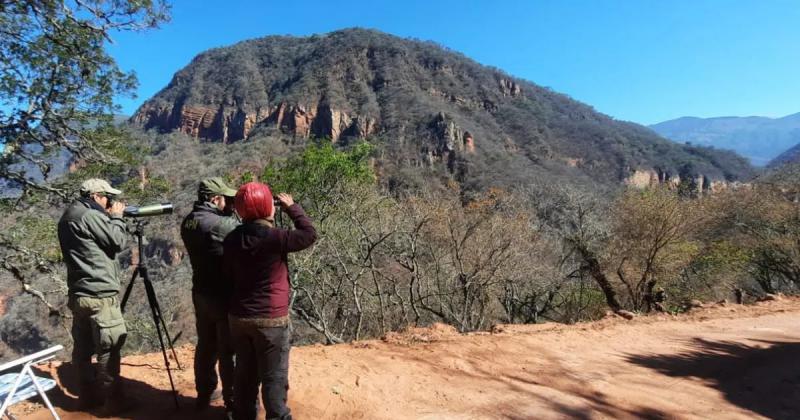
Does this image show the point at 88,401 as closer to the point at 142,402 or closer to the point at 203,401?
the point at 142,402

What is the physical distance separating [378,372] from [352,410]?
0.79 m

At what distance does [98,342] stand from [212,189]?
49.8 inches

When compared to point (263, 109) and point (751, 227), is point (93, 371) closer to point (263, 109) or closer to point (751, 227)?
point (751, 227)

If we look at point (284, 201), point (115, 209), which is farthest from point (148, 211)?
point (284, 201)

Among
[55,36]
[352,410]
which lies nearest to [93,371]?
[352,410]

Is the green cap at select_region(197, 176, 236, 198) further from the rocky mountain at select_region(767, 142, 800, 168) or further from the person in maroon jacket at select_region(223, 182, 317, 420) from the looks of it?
the rocky mountain at select_region(767, 142, 800, 168)

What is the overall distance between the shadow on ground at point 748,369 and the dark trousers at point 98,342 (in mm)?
5415

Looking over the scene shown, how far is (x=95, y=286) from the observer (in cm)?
289

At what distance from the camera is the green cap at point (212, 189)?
2869mm


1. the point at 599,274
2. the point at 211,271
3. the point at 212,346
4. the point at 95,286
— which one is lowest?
the point at 599,274

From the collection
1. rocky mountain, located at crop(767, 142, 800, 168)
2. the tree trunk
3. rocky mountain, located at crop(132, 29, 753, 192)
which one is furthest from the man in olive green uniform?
rocky mountain, located at crop(132, 29, 753, 192)

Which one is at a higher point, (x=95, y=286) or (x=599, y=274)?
(x=95, y=286)

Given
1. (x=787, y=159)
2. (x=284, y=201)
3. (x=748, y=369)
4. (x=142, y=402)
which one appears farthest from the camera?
(x=787, y=159)

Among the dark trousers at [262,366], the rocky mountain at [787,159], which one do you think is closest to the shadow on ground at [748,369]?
the dark trousers at [262,366]
